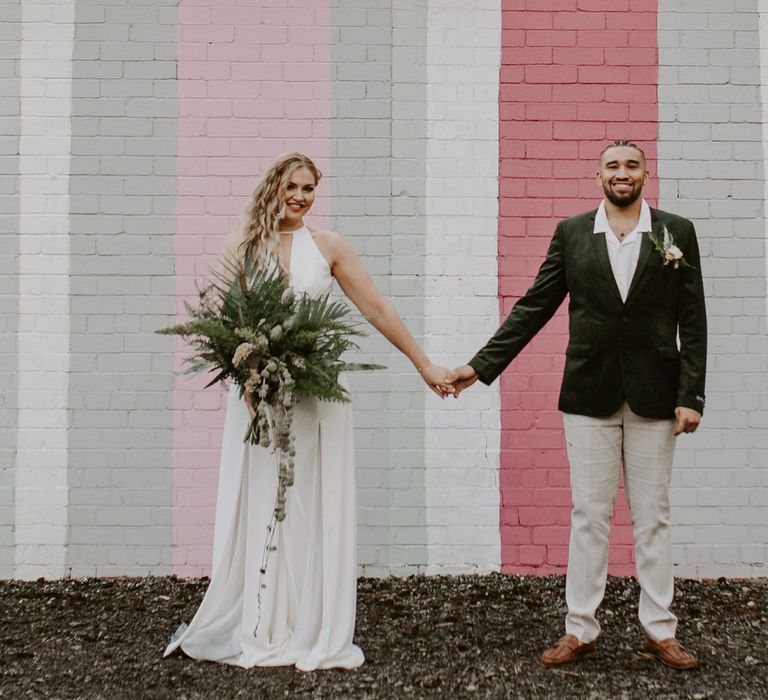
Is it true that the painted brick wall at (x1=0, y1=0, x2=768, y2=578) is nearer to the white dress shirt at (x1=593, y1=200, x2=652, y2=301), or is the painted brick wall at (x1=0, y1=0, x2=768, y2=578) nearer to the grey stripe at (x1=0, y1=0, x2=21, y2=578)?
the grey stripe at (x1=0, y1=0, x2=21, y2=578)

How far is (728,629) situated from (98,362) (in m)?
3.50

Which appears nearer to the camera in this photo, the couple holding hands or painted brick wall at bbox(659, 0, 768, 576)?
the couple holding hands

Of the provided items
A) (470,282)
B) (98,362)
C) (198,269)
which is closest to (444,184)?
(470,282)

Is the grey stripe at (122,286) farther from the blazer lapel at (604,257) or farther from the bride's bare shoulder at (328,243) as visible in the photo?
the blazer lapel at (604,257)

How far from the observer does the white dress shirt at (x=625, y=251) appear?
336cm

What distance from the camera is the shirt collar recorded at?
133 inches

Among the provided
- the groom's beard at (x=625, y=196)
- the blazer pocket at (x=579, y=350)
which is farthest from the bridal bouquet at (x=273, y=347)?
the groom's beard at (x=625, y=196)

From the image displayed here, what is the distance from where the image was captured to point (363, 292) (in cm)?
365

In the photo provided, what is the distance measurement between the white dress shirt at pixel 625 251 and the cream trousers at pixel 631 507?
50 centimetres

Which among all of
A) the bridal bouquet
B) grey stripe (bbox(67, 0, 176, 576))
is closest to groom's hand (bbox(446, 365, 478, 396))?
the bridal bouquet

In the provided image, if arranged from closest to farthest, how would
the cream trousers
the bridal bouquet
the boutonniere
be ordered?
the bridal bouquet < the boutonniere < the cream trousers

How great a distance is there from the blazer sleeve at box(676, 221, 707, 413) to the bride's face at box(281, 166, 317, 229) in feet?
5.10

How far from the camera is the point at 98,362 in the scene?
15.4 ft

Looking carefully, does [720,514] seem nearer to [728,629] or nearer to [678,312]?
[728,629]
